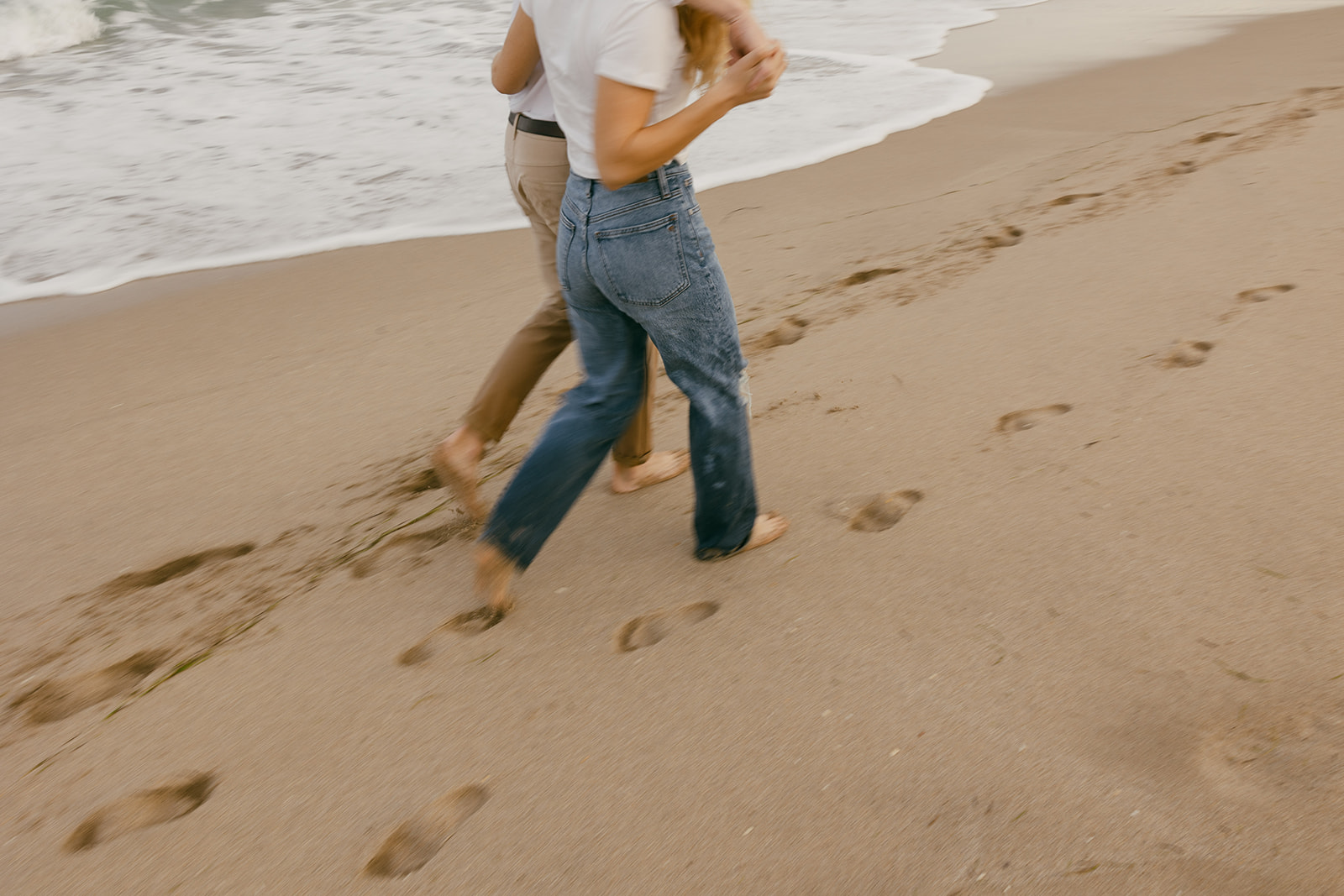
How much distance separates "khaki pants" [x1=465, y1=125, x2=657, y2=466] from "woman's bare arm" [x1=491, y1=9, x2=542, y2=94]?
0.11m

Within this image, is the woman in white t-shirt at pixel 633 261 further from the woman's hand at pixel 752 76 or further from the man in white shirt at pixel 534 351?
the man in white shirt at pixel 534 351

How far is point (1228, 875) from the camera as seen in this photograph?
132 cm

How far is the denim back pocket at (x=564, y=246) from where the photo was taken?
1.74 meters

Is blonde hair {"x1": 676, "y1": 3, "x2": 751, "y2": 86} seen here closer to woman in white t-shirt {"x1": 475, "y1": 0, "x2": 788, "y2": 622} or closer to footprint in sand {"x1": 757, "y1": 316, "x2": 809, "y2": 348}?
woman in white t-shirt {"x1": 475, "y1": 0, "x2": 788, "y2": 622}

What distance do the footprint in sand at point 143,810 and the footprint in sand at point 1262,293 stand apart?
2.96 metres

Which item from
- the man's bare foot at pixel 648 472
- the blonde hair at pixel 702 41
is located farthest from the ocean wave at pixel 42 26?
the blonde hair at pixel 702 41

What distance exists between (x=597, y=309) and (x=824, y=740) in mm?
894

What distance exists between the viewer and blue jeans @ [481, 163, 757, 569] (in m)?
1.67

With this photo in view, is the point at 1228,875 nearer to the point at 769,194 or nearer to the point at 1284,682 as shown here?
the point at 1284,682

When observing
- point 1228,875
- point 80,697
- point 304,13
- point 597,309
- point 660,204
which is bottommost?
point 1228,875

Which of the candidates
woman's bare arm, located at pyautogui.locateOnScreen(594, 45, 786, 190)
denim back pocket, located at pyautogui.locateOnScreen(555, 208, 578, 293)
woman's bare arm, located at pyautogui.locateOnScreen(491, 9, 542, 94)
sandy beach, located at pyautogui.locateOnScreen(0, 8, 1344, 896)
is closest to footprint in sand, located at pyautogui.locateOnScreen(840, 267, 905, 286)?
sandy beach, located at pyautogui.locateOnScreen(0, 8, 1344, 896)

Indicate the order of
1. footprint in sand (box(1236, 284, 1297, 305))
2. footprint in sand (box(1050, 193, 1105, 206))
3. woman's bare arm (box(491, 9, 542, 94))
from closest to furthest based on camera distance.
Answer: woman's bare arm (box(491, 9, 542, 94)) → footprint in sand (box(1236, 284, 1297, 305)) → footprint in sand (box(1050, 193, 1105, 206))

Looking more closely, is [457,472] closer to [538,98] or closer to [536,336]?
[536,336]

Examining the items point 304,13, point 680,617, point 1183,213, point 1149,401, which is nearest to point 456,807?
point 680,617
